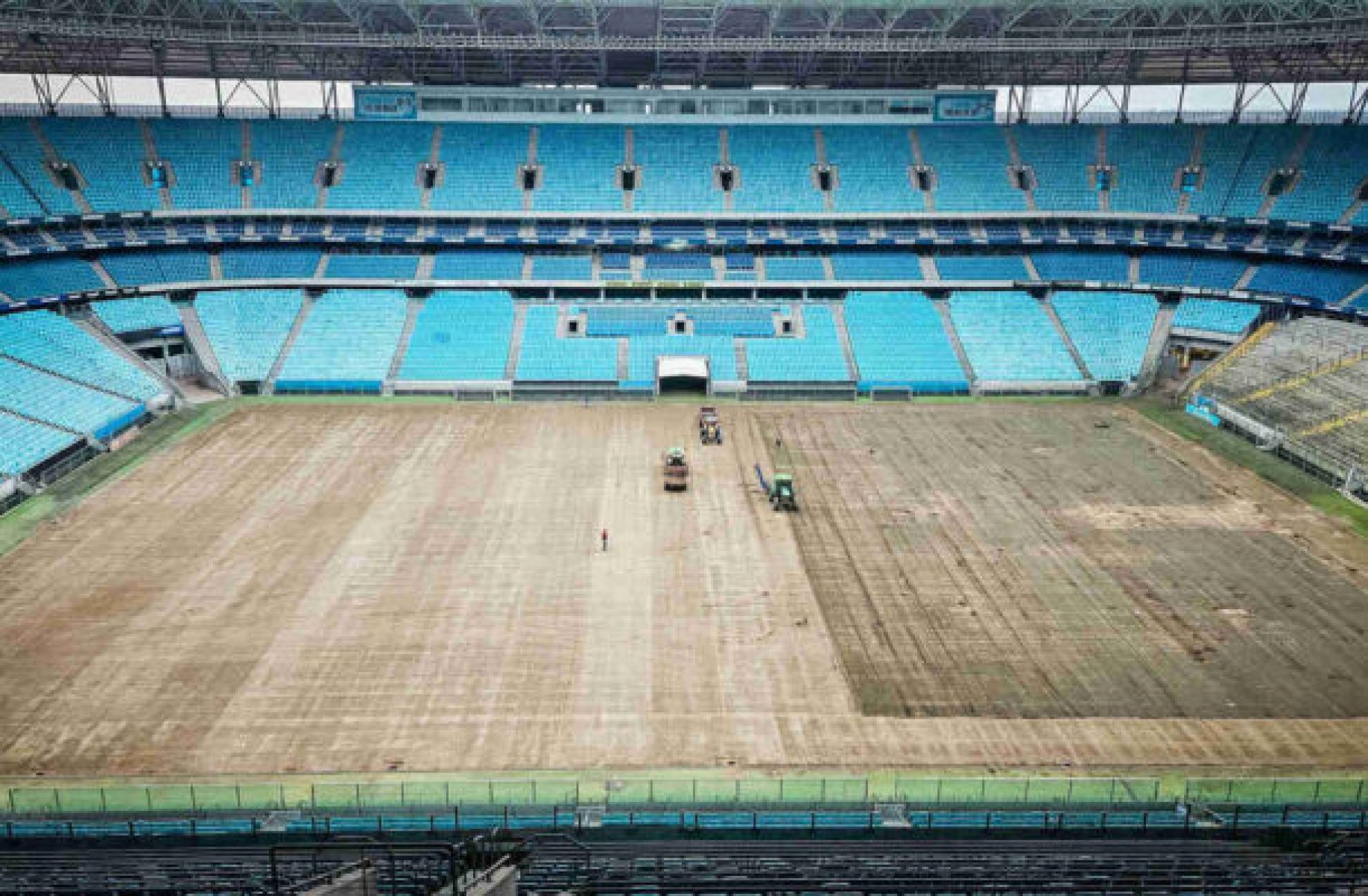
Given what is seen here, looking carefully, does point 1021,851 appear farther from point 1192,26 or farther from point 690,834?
point 1192,26

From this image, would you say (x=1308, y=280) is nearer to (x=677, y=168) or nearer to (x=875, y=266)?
(x=875, y=266)

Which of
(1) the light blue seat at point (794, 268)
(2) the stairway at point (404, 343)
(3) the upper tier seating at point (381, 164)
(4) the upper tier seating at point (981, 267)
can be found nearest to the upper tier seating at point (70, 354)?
(2) the stairway at point (404, 343)

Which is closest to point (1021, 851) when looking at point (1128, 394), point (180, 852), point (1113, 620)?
point (1113, 620)

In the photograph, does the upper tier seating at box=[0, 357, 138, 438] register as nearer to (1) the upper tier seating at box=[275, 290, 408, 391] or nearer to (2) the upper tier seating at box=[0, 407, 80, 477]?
(2) the upper tier seating at box=[0, 407, 80, 477]

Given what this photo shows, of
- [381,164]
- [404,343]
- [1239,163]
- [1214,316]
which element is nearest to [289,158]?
[381,164]

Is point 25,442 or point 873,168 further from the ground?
point 873,168

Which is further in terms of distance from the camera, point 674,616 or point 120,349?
point 120,349

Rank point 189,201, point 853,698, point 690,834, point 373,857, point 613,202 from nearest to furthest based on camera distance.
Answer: point 373,857, point 690,834, point 853,698, point 189,201, point 613,202

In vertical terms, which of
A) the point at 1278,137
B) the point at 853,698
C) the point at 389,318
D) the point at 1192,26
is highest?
the point at 1192,26
